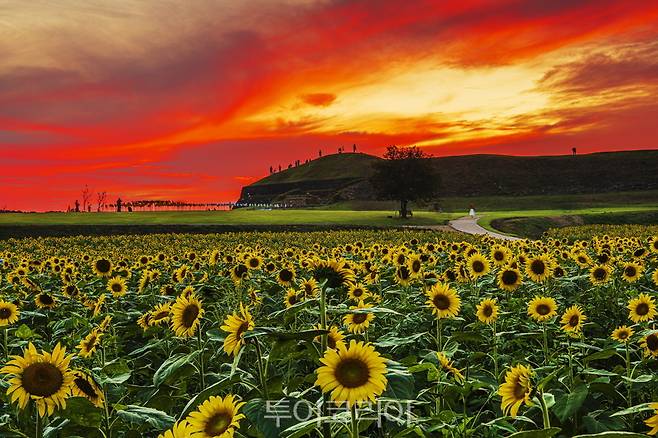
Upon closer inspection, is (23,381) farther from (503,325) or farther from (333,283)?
(503,325)

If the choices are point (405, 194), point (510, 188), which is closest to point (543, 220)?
point (405, 194)

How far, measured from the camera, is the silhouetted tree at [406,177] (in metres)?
64.5

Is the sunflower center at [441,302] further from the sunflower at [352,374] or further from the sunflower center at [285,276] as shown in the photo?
the sunflower at [352,374]

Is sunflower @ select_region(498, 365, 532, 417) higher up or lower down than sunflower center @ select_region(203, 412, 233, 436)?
lower down

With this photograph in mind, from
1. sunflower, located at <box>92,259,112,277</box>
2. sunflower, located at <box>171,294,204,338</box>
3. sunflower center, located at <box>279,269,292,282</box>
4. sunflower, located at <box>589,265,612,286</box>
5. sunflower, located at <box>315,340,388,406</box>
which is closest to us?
sunflower, located at <box>315,340,388,406</box>

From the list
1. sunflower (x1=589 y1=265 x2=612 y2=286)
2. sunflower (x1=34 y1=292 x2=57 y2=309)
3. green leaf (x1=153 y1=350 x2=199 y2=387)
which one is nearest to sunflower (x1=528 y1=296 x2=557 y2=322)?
sunflower (x1=589 y1=265 x2=612 y2=286)

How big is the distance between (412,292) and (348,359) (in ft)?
18.3

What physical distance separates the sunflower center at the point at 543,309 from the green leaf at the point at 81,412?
4032 millimetres

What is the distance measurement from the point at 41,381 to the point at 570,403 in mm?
2783

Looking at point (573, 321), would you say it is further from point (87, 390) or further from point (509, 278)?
point (87, 390)

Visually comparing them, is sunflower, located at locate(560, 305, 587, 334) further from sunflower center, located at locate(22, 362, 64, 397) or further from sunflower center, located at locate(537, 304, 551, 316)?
sunflower center, located at locate(22, 362, 64, 397)

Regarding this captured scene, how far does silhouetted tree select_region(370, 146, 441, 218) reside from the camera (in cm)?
6450

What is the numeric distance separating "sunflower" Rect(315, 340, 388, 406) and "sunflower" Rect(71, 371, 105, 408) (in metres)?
1.31

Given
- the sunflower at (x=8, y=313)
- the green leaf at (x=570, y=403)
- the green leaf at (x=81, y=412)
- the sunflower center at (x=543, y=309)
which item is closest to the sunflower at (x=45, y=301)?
the sunflower at (x=8, y=313)
